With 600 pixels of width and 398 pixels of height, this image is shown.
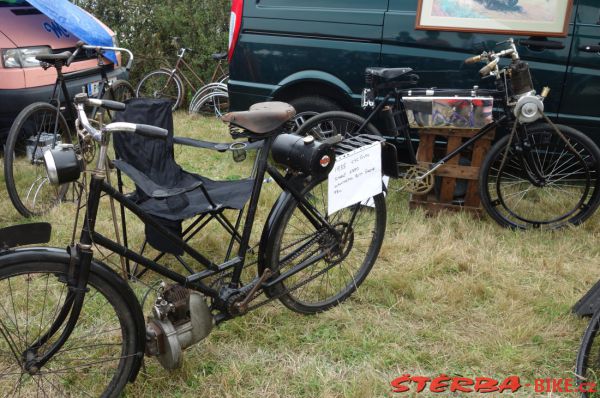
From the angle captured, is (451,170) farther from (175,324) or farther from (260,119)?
(175,324)

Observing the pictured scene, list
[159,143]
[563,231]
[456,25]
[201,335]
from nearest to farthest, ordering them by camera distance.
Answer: [201,335]
[159,143]
[563,231]
[456,25]

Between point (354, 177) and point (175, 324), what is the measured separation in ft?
3.36

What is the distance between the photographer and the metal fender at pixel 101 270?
172 centimetres

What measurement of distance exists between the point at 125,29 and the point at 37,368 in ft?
21.2

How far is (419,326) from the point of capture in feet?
8.79

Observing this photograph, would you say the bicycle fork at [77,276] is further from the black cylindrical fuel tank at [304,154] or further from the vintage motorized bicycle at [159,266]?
the black cylindrical fuel tank at [304,154]

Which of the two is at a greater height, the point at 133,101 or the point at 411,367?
the point at 133,101

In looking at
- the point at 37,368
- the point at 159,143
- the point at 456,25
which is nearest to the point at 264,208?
the point at 159,143

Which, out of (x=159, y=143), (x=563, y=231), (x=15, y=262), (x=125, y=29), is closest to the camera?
(x=15, y=262)

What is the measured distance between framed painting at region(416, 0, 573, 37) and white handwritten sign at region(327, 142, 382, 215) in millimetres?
1879

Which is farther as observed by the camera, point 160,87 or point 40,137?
point 160,87

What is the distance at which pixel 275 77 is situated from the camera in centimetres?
446

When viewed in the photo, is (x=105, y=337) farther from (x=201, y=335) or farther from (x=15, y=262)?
(x=15, y=262)

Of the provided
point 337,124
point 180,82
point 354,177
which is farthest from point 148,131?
point 180,82
